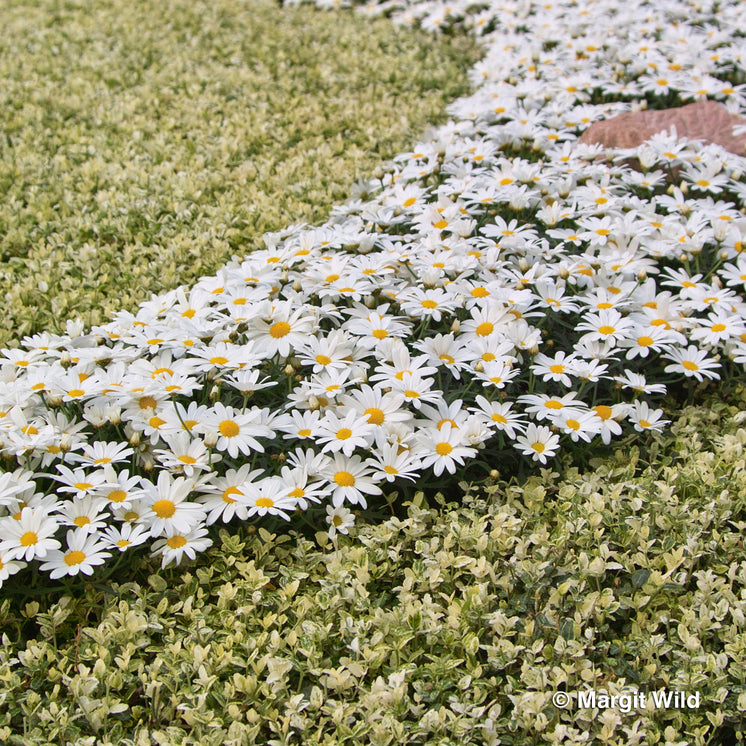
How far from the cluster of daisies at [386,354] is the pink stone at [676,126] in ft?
0.96

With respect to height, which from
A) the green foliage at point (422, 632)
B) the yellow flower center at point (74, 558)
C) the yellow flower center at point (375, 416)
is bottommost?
the green foliage at point (422, 632)

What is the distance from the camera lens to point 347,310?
2834 mm

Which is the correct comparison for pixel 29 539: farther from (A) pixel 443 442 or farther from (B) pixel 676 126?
(B) pixel 676 126

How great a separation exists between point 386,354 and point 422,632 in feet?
3.12

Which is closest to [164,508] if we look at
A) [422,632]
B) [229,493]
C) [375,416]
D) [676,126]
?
[229,493]

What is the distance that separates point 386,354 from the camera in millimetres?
2664

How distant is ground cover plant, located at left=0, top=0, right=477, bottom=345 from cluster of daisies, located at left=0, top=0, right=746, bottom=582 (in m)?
0.56

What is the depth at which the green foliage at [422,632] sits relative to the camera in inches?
74.5

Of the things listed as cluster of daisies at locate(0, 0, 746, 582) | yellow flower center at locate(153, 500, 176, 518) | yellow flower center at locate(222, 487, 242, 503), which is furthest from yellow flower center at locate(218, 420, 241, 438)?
yellow flower center at locate(153, 500, 176, 518)

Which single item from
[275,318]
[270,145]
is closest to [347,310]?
[275,318]

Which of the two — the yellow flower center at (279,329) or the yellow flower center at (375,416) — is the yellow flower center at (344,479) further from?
the yellow flower center at (279,329)

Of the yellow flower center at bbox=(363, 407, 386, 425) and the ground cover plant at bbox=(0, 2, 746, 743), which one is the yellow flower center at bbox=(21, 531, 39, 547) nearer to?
the ground cover plant at bbox=(0, 2, 746, 743)

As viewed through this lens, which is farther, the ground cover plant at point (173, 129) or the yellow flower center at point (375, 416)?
→ the ground cover plant at point (173, 129)

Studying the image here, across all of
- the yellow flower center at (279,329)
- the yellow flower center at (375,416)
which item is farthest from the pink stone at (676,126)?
the yellow flower center at (375,416)
